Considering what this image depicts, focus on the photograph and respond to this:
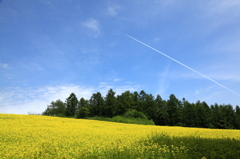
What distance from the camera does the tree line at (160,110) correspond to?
61.7m

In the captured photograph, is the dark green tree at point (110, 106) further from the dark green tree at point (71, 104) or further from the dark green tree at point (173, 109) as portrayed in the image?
the dark green tree at point (173, 109)

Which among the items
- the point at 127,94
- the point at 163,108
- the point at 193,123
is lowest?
the point at 193,123

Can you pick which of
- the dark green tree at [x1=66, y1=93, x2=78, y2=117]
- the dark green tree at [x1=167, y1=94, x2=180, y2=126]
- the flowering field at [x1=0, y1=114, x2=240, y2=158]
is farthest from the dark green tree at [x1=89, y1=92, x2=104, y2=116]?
the flowering field at [x1=0, y1=114, x2=240, y2=158]

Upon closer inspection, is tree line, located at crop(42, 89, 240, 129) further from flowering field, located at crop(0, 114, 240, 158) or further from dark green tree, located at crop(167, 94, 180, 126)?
flowering field, located at crop(0, 114, 240, 158)

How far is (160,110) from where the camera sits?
6600cm

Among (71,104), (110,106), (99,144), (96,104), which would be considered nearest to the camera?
(99,144)

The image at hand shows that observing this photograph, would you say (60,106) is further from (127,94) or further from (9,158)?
(9,158)

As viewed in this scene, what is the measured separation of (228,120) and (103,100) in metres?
50.9

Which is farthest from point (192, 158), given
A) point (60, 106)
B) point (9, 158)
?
point (60, 106)

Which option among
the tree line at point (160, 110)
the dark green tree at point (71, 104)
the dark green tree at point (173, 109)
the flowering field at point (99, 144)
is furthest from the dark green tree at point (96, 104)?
the flowering field at point (99, 144)

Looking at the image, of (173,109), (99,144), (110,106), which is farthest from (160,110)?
(99,144)

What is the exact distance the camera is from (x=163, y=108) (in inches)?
2670

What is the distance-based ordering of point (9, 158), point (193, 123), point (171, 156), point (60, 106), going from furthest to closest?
point (60, 106) → point (193, 123) → point (171, 156) → point (9, 158)

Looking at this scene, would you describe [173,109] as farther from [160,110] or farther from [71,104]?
[71,104]
